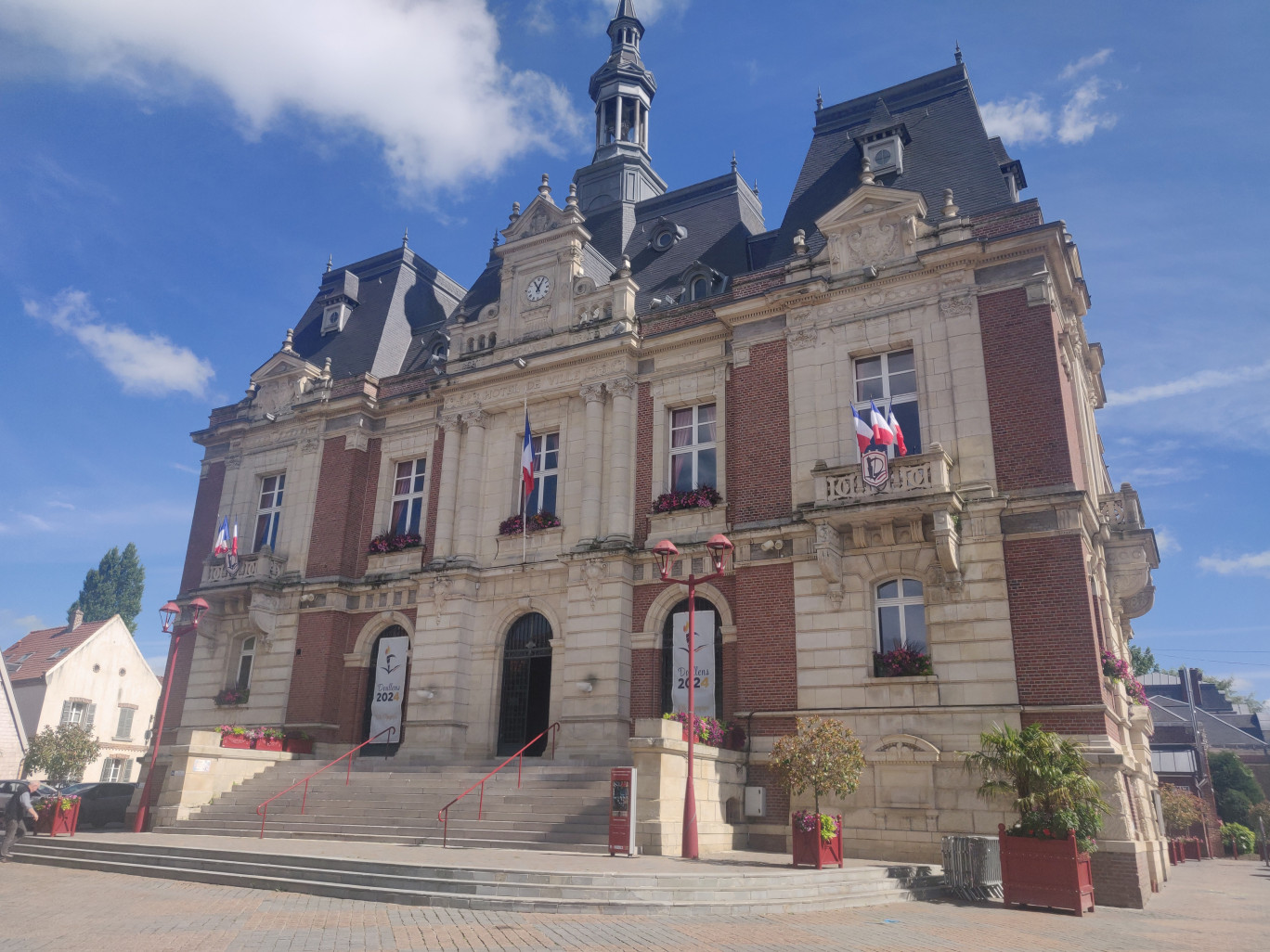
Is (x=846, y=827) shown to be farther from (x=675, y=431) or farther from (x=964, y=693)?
(x=675, y=431)

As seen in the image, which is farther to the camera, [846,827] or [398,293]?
[398,293]

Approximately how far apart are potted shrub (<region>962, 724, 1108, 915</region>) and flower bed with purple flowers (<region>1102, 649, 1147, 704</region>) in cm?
464

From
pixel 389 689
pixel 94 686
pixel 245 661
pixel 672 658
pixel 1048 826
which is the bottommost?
pixel 1048 826

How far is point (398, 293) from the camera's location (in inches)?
1298

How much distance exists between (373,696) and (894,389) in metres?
16.2

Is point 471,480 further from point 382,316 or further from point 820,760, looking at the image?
point 820,760

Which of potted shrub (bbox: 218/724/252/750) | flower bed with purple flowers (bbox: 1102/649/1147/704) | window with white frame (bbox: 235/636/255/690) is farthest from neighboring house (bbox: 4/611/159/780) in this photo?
flower bed with purple flowers (bbox: 1102/649/1147/704)

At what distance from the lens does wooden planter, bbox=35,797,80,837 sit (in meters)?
18.7

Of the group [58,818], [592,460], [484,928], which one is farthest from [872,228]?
[58,818]

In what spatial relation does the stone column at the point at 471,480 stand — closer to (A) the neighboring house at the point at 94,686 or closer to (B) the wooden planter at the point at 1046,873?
(B) the wooden planter at the point at 1046,873

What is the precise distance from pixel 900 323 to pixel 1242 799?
55.5m

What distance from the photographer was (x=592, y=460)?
78.2 feet

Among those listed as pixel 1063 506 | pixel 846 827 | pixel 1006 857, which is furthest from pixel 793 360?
pixel 1006 857

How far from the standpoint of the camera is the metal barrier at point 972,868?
1468cm
